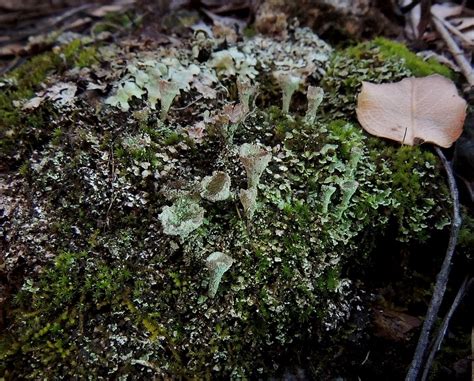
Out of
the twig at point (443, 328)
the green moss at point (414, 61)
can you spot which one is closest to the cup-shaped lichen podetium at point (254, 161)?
the twig at point (443, 328)

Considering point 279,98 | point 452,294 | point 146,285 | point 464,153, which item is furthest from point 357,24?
point 146,285

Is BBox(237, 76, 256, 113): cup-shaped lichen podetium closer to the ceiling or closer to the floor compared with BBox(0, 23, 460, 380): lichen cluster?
closer to the ceiling

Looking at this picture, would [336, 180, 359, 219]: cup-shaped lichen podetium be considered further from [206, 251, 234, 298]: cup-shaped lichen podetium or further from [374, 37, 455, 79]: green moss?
[374, 37, 455, 79]: green moss

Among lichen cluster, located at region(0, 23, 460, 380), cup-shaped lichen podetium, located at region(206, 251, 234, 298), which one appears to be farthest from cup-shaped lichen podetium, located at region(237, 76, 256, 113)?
cup-shaped lichen podetium, located at region(206, 251, 234, 298)

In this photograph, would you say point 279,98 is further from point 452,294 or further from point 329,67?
point 452,294

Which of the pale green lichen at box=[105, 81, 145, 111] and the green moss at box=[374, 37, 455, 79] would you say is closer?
the pale green lichen at box=[105, 81, 145, 111]

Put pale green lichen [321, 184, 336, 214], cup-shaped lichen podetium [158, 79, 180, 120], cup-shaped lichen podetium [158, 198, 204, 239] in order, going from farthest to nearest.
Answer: cup-shaped lichen podetium [158, 79, 180, 120] → pale green lichen [321, 184, 336, 214] → cup-shaped lichen podetium [158, 198, 204, 239]

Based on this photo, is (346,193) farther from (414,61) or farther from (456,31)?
(456,31)

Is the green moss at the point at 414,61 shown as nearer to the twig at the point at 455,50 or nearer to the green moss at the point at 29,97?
the twig at the point at 455,50
